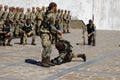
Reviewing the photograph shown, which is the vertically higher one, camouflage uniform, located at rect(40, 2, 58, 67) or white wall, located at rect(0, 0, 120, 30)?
white wall, located at rect(0, 0, 120, 30)

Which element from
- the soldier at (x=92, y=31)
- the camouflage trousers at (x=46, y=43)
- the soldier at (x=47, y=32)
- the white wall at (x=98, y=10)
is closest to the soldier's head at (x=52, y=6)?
the soldier at (x=47, y=32)

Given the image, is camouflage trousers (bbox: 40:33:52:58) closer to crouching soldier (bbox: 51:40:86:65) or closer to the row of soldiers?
crouching soldier (bbox: 51:40:86:65)

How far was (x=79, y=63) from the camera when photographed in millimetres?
9453

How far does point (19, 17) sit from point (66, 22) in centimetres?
659

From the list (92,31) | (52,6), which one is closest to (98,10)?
(92,31)

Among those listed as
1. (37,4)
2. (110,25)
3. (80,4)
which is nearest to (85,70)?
(37,4)

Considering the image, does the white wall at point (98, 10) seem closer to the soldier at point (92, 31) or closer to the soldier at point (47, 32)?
the soldier at point (92, 31)

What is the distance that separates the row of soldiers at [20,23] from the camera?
13977 mm

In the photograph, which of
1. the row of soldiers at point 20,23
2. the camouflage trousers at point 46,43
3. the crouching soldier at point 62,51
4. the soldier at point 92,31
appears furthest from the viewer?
the soldier at point 92,31

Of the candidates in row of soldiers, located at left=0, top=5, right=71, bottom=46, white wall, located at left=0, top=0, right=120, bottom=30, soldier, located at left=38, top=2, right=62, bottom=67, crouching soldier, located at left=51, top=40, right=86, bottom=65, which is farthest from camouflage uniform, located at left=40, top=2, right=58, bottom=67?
white wall, located at left=0, top=0, right=120, bottom=30

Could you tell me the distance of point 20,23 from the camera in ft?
54.9

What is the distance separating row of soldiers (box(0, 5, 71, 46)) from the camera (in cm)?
1398

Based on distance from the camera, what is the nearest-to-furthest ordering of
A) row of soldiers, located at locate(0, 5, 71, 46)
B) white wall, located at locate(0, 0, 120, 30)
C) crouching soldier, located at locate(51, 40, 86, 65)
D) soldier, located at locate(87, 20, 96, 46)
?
crouching soldier, located at locate(51, 40, 86, 65)
row of soldiers, located at locate(0, 5, 71, 46)
soldier, located at locate(87, 20, 96, 46)
white wall, located at locate(0, 0, 120, 30)

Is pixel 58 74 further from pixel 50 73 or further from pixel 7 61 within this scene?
pixel 7 61
